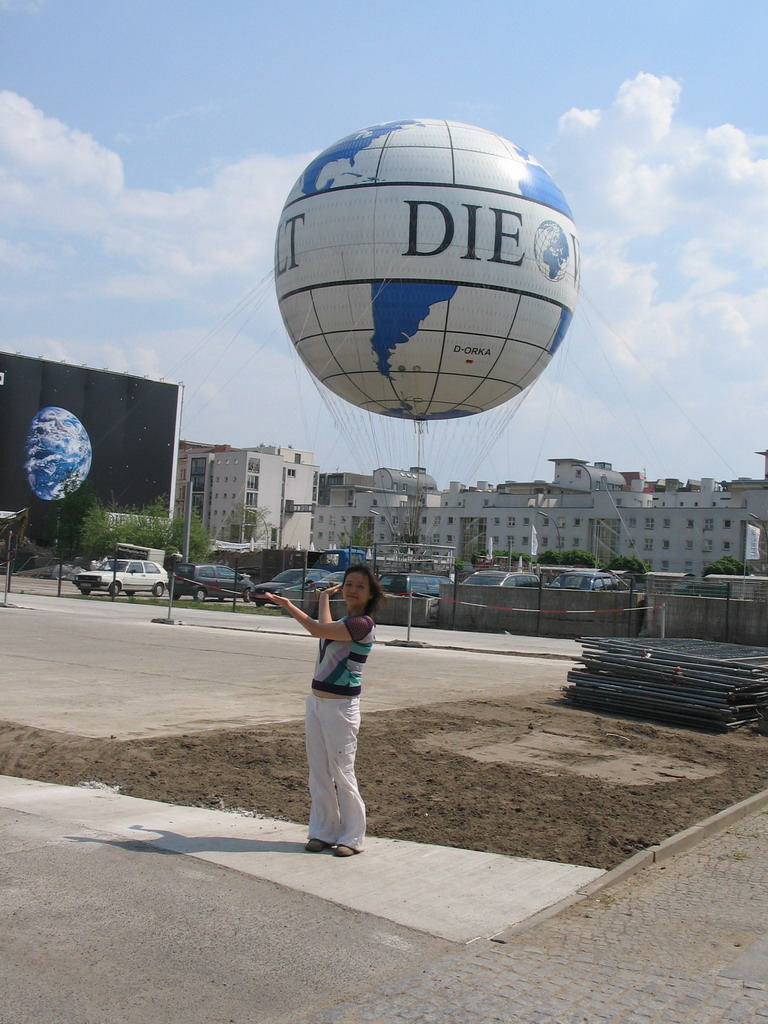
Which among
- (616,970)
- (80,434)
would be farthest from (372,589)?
(80,434)

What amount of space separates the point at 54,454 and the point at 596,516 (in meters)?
65.7

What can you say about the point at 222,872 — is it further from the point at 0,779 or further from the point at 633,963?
the point at 0,779

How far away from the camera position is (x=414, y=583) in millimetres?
33375

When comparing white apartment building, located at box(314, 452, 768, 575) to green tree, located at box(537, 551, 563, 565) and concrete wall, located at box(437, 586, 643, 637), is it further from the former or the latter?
concrete wall, located at box(437, 586, 643, 637)

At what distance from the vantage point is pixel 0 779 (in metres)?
7.62

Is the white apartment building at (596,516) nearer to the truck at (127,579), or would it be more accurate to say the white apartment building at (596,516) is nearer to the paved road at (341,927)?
the truck at (127,579)

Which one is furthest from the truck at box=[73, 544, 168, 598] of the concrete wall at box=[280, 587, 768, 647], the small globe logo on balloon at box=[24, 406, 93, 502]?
the small globe logo on balloon at box=[24, 406, 93, 502]

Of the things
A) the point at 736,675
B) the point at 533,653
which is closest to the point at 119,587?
the point at 533,653

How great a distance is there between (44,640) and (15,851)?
48.8 ft

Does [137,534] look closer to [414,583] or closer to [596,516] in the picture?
[414,583]

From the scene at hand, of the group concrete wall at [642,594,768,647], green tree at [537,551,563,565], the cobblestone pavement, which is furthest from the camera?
green tree at [537,551,563,565]

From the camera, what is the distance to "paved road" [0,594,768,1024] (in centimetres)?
397

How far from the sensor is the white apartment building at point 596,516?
112562mm

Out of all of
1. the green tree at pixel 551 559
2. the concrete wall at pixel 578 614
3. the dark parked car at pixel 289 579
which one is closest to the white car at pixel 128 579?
the dark parked car at pixel 289 579
